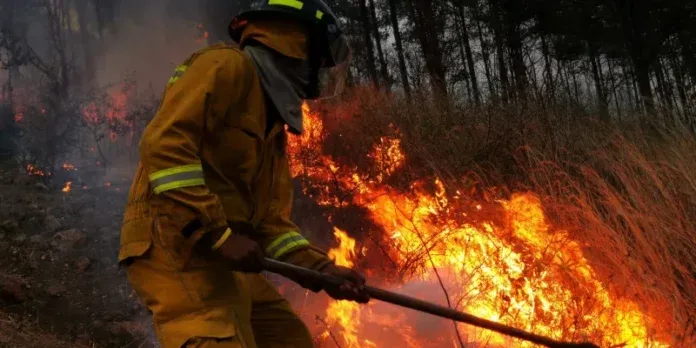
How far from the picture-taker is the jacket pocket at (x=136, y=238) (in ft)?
6.23

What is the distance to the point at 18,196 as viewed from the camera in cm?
840

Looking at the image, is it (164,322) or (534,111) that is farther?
(534,111)

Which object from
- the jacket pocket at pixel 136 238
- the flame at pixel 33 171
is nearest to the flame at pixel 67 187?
the flame at pixel 33 171

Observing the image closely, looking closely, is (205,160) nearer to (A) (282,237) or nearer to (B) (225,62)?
(B) (225,62)

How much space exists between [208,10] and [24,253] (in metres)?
13.5

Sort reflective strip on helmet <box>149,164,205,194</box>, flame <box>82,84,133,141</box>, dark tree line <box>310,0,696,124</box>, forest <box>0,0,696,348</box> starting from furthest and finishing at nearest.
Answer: flame <box>82,84,133,141</box>, dark tree line <box>310,0,696,124</box>, forest <box>0,0,696,348</box>, reflective strip on helmet <box>149,164,205,194</box>

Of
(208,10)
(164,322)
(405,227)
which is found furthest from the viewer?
(208,10)

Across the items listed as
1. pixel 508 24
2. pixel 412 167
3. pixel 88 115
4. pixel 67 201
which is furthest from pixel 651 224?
pixel 88 115

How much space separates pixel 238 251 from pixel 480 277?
3.46m

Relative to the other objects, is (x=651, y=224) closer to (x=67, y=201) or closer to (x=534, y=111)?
(x=534, y=111)

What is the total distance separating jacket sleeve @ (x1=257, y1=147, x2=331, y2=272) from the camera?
7.86ft

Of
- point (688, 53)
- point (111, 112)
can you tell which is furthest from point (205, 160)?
point (111, 112)

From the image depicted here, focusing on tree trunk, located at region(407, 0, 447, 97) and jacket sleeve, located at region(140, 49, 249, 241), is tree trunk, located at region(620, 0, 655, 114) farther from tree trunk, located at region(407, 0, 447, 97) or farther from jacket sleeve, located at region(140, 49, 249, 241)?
jacket sleeve, located at region(140, 49, 249, 241)

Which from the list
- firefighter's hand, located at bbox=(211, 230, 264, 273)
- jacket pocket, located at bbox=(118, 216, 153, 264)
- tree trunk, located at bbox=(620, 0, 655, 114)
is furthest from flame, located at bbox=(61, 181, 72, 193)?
tree trunk, located at bbox=(620, 0, 655, 114)
